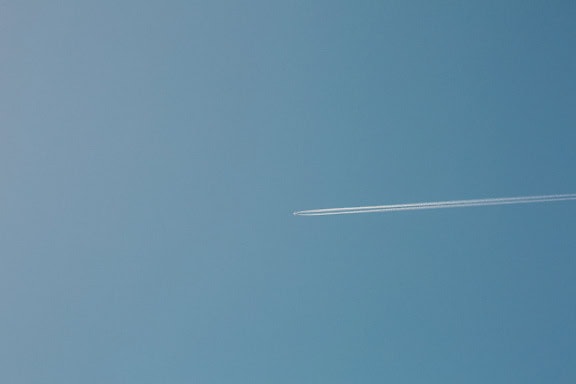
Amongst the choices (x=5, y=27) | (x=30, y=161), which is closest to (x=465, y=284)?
(x=30, y=161)

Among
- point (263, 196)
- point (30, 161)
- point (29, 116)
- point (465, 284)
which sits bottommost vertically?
point (465, 284)

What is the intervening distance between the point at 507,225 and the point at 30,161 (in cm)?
115

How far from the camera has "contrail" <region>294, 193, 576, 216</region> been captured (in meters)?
1.57

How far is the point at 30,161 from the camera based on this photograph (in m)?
1.66

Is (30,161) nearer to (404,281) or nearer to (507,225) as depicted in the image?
(404,281)

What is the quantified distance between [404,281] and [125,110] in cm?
79

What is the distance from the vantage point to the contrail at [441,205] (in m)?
1.57

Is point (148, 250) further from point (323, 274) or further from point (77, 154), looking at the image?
point (323, 274)

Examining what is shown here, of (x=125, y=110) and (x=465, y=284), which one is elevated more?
(x=125, y=110)

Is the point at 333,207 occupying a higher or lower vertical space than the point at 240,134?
lower

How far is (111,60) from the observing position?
166 cm

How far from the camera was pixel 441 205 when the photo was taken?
1.59 metres

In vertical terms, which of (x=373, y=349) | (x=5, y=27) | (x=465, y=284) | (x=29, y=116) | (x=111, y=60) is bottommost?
(x=373, y=349)

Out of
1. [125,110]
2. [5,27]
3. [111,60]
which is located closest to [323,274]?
[125,110]
